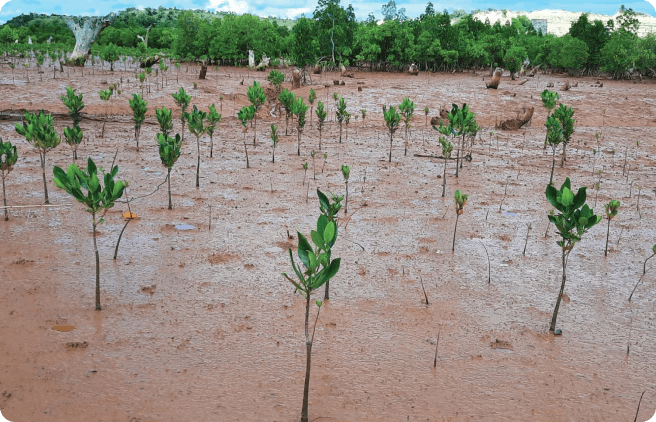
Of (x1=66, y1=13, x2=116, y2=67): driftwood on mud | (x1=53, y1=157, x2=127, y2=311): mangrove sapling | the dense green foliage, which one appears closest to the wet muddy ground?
(x1=53, y1=157, x2=127, y2=311): mangrove sapling

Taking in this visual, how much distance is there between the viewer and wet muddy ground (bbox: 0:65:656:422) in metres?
4.09

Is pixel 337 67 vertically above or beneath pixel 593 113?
above

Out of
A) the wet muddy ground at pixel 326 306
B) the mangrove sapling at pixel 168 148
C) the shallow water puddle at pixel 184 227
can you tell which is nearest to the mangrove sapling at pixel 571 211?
the wet muddy ground at pixel 326 306

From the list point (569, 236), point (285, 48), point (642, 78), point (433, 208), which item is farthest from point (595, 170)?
point (285, 48)

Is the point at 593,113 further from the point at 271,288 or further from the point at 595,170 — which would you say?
the point at 271,288

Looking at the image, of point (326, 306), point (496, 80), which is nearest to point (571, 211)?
point (326, 306)

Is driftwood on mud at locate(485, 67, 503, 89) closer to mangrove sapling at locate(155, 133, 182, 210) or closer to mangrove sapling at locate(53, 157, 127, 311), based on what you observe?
mangrove sapling at locate(155, 133, 182, 210)

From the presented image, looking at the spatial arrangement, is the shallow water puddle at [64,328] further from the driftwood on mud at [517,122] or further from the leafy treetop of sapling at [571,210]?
the driftwood on mud at [517,122]

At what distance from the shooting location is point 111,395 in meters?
3.98

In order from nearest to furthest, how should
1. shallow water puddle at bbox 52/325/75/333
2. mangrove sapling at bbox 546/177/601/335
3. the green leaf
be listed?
1. the green leaf
2. mangrove sapling at bbox 546/177/601/335
3. shallow water puddle at bbox 52/325/75/333

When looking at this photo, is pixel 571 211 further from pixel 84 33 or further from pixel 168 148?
pixel 84 33

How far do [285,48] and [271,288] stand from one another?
1471 inches

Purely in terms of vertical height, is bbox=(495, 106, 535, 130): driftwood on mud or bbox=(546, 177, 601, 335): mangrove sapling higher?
bbox=(495, 106, 535, 130): driftwood on mud

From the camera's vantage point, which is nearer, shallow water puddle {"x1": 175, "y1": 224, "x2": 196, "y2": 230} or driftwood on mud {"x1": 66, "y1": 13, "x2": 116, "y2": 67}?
shallow water puddle {"x1": 175, "y1": 224, "x2": 196, "y2": 230}
